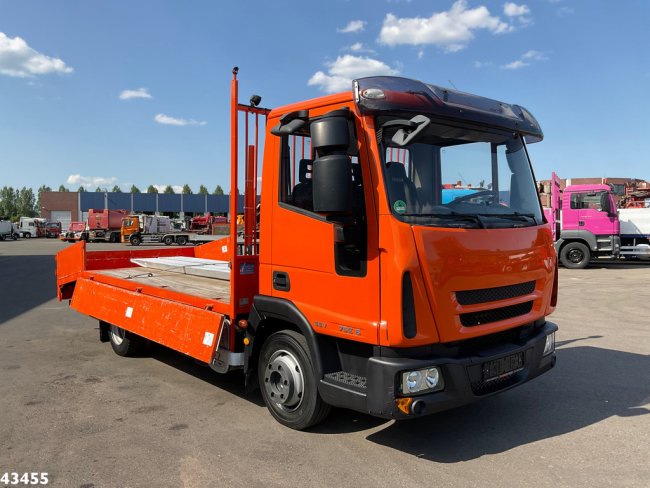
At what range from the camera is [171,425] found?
13.4ft

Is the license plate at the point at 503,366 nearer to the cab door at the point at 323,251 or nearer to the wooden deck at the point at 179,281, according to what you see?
the cab door at the point at 323,251

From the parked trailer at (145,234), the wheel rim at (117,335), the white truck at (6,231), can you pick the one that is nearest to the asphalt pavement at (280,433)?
the wheel rim at (117,335)

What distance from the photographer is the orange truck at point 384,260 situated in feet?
10.2

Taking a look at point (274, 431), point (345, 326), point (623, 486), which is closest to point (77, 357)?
point (274, 431)

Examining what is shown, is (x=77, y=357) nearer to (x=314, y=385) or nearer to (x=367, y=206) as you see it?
(x=314, y=385)

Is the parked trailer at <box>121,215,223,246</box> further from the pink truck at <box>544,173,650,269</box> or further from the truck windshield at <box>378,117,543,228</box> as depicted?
the truck windshield at <box>378,117,543,228</box>

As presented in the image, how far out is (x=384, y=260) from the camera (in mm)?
3131

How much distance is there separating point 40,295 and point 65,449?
956cm

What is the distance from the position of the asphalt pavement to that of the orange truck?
17.6 inches

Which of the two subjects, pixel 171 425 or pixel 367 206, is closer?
pixel 367 206

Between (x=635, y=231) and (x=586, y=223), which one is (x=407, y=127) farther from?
(x=635, y=231)

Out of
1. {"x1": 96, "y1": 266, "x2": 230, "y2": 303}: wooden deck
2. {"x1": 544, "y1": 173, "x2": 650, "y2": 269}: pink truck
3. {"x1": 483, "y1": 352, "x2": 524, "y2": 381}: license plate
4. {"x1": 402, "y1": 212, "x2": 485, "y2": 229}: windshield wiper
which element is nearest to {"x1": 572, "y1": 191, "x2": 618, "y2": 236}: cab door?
{"x1": 544, "y1": 173, "x2": 650, "y2": 269}: pink truck

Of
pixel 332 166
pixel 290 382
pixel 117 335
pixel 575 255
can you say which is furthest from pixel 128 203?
pixel 332 166

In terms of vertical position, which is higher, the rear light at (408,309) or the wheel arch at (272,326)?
the rear light at (408,309)
